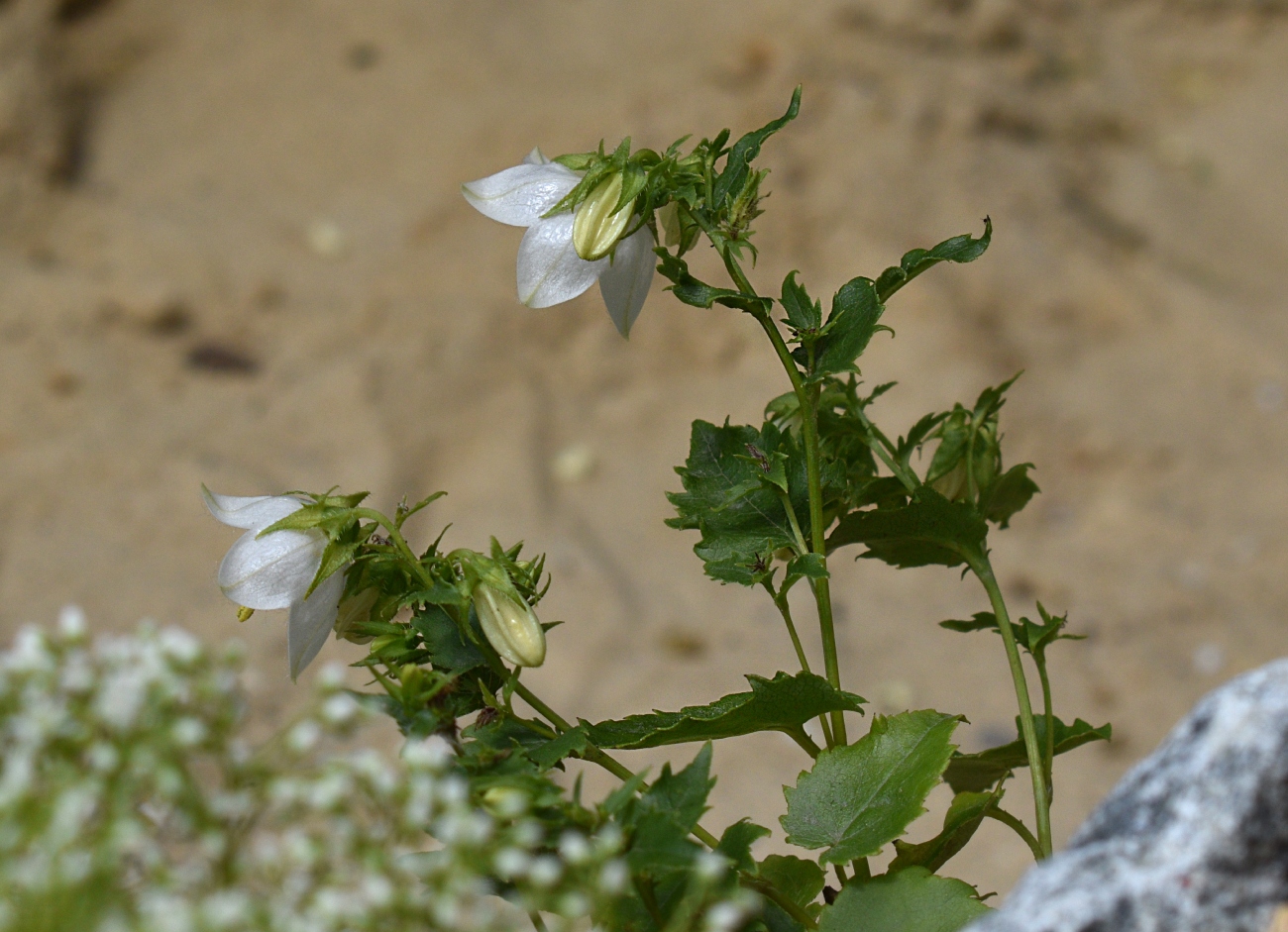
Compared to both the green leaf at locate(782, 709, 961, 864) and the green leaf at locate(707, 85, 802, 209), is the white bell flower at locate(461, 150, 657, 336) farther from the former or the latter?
the green leaf at locate(782, 709, 961, 864)

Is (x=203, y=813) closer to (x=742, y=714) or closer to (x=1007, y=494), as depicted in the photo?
(x=742, y=714)

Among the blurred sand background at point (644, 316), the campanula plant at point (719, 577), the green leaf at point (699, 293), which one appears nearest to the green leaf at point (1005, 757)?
the campanula plant at point (719, 577)

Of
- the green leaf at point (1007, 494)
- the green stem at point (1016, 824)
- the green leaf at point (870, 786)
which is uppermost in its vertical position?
the green leaf at point (1007, 494)

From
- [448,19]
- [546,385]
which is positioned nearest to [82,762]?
[546,385]

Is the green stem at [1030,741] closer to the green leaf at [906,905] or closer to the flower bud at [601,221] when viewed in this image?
the green leaf at [906,905]

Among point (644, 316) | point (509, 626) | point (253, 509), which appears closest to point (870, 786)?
point (509, 626)

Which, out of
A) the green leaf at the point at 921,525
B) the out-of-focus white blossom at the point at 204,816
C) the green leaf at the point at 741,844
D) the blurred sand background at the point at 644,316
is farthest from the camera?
the blurred sand background at the point at 644,316
